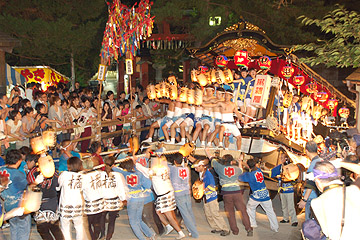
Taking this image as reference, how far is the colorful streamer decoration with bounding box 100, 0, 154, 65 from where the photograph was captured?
455 inches

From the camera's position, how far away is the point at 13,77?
16828mm

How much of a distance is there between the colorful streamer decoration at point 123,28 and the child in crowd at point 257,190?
16.5ft

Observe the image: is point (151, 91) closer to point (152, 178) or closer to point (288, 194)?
point (152, 178)

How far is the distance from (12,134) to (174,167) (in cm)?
376

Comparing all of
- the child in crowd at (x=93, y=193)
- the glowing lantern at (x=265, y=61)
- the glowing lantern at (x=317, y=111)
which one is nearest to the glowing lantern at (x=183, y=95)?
the glowing lantern at (x=265, y=61)

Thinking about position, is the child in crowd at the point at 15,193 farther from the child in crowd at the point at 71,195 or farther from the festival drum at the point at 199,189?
the festival drum at the point at 199,189

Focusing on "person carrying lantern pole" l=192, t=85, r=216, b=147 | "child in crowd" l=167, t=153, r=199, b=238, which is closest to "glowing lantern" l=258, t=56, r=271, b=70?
"person carrying lantern pole" l=192, t=85, r=216, b=147

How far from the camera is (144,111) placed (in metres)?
13.9

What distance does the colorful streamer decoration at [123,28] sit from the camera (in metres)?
11.6

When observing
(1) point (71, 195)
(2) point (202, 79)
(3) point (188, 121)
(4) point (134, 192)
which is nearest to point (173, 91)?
(3) point (188, 121)

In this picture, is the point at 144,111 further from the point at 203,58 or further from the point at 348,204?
the point at 348,204

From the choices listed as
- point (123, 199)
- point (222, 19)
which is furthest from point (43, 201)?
point (222, 19)

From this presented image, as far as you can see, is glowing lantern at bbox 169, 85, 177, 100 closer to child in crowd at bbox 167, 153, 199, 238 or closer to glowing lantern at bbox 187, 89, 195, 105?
glowing lantern at bbox 187, 89, 195, 105

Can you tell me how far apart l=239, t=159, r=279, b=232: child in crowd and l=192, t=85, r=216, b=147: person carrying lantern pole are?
3.17 meters
